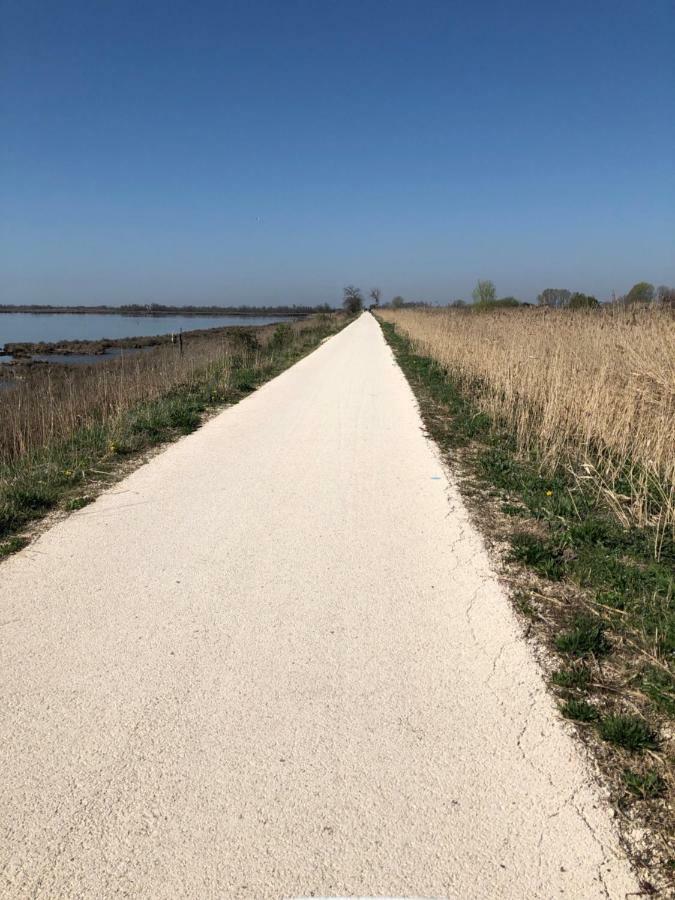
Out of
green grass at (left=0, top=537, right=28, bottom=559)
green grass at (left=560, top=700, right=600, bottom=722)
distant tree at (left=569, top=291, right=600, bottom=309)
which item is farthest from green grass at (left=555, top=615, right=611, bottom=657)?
distant tree at (left=569, top=291, right=600, bottom=309)

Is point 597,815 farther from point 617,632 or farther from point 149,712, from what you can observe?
point 149,712

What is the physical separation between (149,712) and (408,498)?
3.49 metres

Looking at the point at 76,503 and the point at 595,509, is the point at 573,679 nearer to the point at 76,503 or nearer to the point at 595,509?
the point at 595,509

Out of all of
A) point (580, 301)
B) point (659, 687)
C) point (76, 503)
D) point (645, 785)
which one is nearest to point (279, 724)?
point (645, 785)

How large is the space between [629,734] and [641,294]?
9025mm

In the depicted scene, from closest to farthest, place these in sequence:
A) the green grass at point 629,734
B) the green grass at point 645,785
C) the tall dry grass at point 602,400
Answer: the green grass at point 645,785 < the green grass at point 629,734 < the tall dry grass at point 602,400

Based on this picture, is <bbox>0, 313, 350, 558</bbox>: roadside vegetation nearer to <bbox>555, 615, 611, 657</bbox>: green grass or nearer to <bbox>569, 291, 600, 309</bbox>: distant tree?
<bbox>555, 615, 611, 657</bbox>: green grass

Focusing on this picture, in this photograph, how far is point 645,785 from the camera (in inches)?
85.1

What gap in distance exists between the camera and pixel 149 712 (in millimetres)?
2559

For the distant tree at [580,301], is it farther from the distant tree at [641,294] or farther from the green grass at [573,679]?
the green grass at [573,679]

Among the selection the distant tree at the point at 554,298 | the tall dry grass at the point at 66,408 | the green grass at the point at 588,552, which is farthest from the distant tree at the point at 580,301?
the tall dry grass at the point at 66,408

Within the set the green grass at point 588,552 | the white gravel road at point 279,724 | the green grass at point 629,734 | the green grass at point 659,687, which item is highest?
the green grass at point 588,552

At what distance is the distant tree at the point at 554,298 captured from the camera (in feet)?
44.1

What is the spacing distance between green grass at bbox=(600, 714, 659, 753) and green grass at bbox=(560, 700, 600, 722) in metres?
0.06
